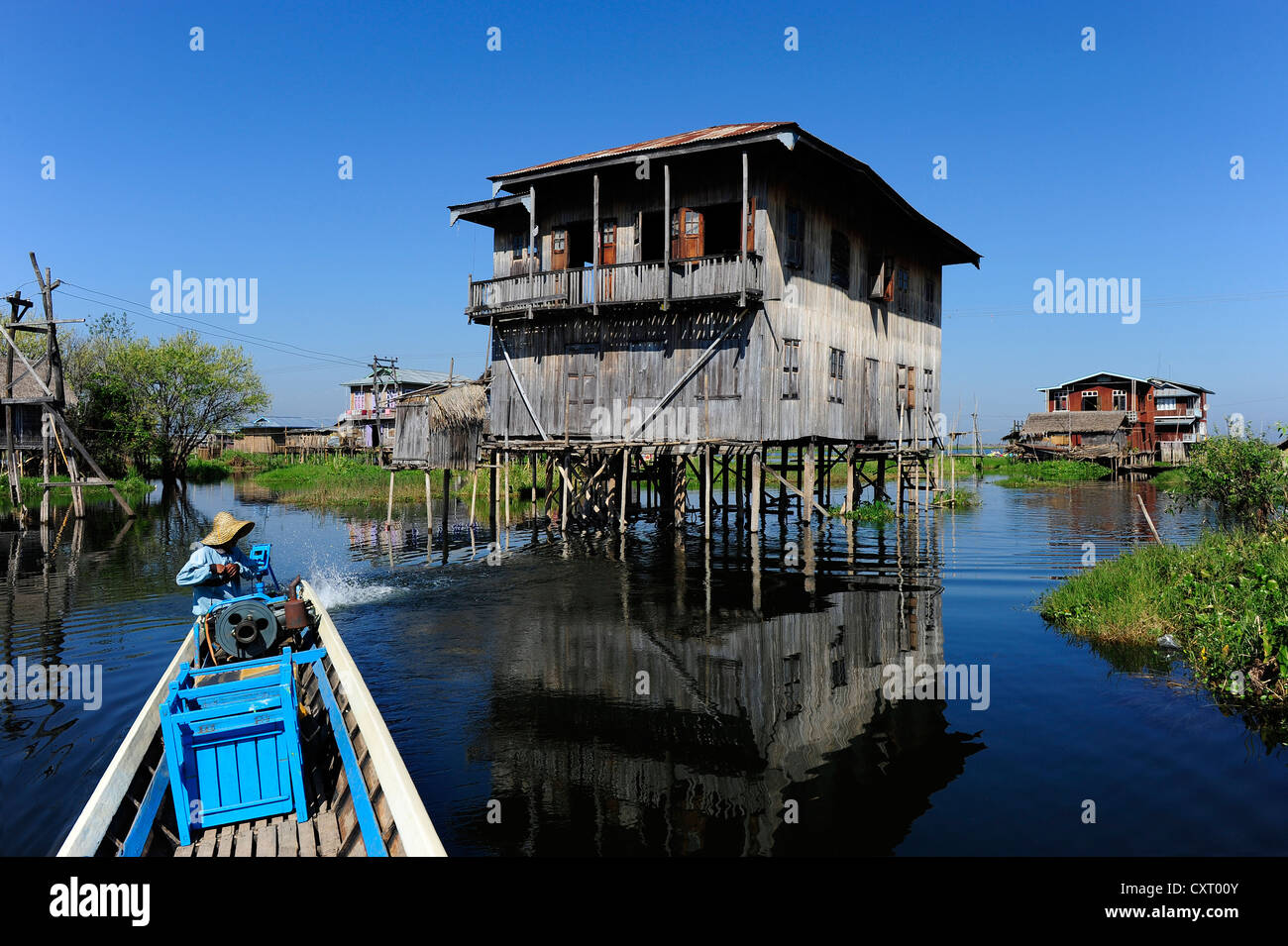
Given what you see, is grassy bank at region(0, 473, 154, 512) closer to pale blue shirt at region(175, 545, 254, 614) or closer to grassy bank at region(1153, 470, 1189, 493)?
pale blue shirt at region(175, 545, 254, 614)

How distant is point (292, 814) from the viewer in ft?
20.7

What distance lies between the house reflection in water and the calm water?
0.04 meters

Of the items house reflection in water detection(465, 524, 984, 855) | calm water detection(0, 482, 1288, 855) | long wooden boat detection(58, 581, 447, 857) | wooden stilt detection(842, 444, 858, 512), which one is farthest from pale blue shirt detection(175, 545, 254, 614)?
wooden stilt detection(842, 444, 858, 512)

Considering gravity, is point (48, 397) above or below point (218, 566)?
above

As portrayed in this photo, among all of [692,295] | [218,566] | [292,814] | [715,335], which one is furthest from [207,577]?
[715,335]

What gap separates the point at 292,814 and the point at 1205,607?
11950 mm

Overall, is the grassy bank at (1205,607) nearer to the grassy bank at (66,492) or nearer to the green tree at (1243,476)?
the green tree at (1243,476)

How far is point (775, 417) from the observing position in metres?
23.5

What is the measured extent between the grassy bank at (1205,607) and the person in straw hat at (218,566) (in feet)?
39.7

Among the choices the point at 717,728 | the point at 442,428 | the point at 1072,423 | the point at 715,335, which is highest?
the point at 715,335

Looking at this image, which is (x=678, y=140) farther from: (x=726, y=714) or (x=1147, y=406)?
(x=1147, y=406)

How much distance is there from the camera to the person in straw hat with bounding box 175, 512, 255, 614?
354 inches

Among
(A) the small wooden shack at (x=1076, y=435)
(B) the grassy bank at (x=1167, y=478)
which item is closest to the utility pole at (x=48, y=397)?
(B) the grassy bank at (x=1167, y=478)
